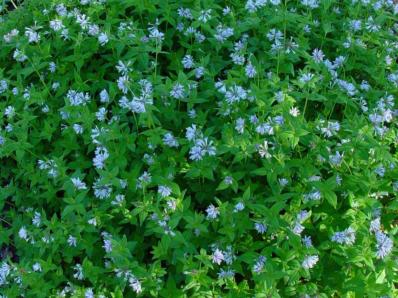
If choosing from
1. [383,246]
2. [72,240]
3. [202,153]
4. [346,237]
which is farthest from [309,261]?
[72,240]

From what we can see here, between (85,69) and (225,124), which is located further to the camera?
(85,69)

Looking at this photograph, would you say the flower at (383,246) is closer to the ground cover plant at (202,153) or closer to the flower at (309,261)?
the ground cover plant at (202,153)

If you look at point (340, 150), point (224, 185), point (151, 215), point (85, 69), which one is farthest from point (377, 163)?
point (85, 69)

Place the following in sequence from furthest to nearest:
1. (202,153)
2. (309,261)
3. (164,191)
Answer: (202,153) → (164,191) → (309,261)

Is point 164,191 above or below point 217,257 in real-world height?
above

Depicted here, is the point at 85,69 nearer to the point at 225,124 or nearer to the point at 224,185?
the point at 225,124

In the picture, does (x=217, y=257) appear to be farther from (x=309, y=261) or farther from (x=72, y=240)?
(x=72, y=240)

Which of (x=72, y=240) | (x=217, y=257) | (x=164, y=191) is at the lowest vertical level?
(x=72, y=240)

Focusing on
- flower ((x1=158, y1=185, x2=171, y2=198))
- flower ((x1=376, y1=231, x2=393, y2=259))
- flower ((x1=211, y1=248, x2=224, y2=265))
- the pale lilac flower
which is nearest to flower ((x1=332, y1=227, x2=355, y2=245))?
flower ((x1=376, y1=231, x2=393, y2=259))

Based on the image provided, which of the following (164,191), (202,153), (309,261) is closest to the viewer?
(309,261)
